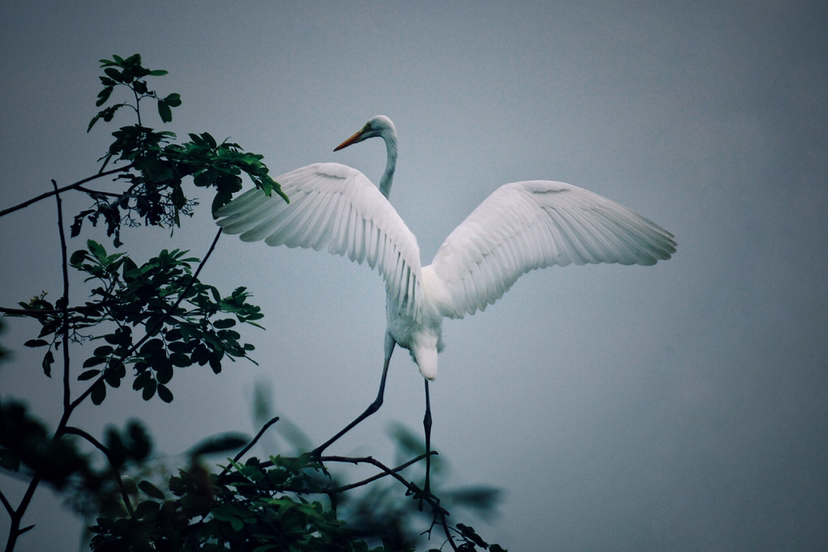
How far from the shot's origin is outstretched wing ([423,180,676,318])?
6.91 ft

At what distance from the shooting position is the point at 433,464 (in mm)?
2027

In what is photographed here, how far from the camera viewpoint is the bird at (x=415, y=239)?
1813 millimetres

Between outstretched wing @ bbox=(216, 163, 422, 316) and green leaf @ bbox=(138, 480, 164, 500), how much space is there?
0.90 metres

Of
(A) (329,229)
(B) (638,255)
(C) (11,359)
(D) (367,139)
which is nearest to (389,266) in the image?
(A) (329,229)

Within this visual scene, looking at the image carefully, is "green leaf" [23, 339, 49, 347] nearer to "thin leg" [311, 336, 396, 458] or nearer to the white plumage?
the white plumage

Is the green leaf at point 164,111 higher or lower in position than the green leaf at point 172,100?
lower

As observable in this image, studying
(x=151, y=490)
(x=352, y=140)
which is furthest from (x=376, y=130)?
(x=151, y=490)

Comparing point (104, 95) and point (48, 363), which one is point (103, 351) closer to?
point (48, 363)

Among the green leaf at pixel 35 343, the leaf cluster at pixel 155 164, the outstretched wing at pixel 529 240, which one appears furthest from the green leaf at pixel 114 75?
the outstretched wing at pixel 529 240

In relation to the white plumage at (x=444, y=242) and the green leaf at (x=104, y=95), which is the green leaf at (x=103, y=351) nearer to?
the white plumage at (x=444, y=242)

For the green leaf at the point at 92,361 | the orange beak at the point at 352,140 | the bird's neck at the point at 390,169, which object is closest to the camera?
the green leaf at the point at 92,361

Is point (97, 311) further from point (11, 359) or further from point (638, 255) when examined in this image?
point (638, 255)

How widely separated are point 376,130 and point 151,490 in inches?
68.1

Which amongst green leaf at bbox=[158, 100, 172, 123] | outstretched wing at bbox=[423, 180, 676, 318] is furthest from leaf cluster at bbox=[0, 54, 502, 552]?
outstretched wing at bbox=[423, 180, 676, 318]
